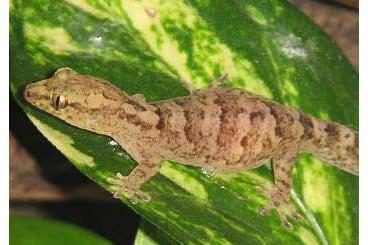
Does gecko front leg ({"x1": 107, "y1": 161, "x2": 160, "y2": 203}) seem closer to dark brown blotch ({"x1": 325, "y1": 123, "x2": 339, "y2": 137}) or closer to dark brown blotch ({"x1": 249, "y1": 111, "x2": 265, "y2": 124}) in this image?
dark brown blotch ({"x1": 249, "y1": 111, "x2": 265, "y2": 124})

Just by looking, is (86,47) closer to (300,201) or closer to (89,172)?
(89,172)

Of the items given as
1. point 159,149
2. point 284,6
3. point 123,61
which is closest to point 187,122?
point 159,149

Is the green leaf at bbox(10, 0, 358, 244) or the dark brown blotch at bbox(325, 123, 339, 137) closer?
the green leaf at bbox(10, 0, 358, 244)

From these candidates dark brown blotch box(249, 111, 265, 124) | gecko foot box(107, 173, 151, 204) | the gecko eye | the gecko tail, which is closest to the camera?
gecko foot box(107, 173, 151, 204)

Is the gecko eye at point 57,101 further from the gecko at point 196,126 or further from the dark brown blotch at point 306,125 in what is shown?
the dark brown blotch at point 306,125

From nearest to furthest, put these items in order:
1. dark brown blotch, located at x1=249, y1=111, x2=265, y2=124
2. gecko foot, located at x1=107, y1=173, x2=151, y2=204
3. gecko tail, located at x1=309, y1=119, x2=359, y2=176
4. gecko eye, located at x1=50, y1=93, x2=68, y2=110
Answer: gecko foot, located at x1=107, y1=173, x2=151, y2=204, gecko eye, located at x1=50, y1=93, x2=68, y2=110, dark brown blotch, located at x1=249, y1=111, x2=265, y2=124, gecko tail, located at x1=309, y1=119, x2=359, y2=176

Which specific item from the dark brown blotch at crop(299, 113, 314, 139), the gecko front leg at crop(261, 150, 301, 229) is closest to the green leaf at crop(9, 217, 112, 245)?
the gecko front leg at crop(261, 150, 301, 229)

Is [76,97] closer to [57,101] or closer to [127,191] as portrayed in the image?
[57,101]
